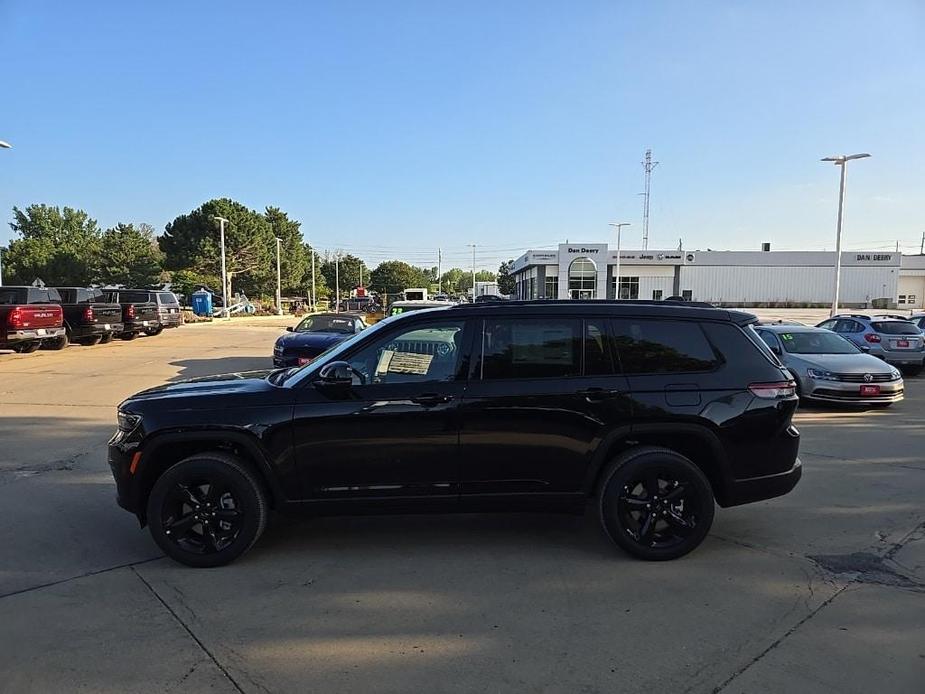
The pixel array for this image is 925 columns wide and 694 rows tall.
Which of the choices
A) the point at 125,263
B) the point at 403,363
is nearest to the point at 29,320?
the point at 403,363

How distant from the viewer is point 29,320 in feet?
56.3

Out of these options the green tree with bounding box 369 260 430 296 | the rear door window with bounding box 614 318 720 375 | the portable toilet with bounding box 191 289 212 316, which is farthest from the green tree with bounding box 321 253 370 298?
the rear door window with bounding box 614 318 720 375

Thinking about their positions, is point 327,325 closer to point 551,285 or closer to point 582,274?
point 582,274

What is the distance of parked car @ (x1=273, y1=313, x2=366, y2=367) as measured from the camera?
1200 cm

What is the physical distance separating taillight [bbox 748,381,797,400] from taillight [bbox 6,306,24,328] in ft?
61.9

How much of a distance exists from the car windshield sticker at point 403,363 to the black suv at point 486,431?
0.01m

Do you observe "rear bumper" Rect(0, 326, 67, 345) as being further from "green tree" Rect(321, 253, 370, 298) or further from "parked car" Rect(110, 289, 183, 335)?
"green tree" Rect(321, 253, 370, 298)

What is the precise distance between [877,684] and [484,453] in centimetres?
239

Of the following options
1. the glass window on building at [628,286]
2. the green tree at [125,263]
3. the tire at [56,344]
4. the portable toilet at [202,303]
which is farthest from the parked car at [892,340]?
the green tree at [125,263]

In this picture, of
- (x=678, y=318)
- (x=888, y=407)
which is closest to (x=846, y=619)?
(x=678, y=318)

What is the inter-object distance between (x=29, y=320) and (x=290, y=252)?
192 feet

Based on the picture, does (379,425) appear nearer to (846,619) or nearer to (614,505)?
(614,505)

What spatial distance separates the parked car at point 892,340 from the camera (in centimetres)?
1541

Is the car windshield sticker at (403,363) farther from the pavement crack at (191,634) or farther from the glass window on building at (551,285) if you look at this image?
the glass window on building at (551,285)
